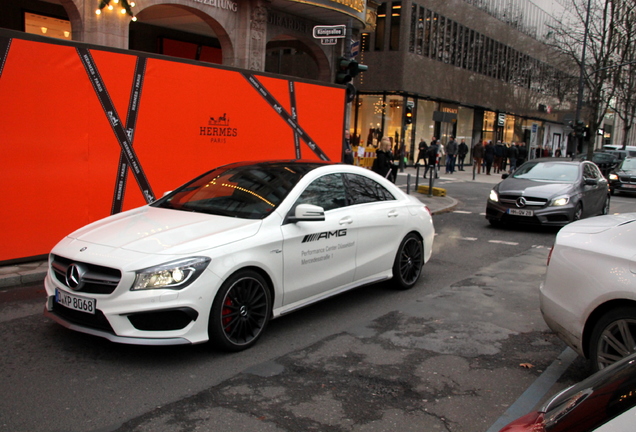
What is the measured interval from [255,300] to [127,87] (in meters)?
4.97

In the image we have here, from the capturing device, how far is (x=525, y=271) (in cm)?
870

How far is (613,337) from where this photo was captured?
13.3ft

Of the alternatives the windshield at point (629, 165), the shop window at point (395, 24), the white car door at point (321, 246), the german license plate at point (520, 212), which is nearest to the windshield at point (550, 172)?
the german license plate at point (520, 212)

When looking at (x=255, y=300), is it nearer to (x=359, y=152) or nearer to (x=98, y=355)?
(x=98, y=355)

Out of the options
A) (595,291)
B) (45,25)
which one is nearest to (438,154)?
(45,25)

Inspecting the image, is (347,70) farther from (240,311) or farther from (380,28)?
(380,28)

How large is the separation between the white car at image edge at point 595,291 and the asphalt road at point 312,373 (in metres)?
0.51

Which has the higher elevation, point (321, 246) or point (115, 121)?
point (115, 121)

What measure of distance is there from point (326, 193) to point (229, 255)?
1673 mm

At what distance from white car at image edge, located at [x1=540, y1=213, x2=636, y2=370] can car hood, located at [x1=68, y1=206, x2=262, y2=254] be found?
8.22ft

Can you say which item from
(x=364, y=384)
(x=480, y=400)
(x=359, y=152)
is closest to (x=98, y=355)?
(x=364, y=384)

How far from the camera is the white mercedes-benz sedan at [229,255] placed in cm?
444

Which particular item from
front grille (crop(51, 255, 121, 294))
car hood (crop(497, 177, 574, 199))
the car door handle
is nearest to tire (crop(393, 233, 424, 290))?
the car door handle

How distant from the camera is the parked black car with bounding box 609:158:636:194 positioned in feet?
77.0
